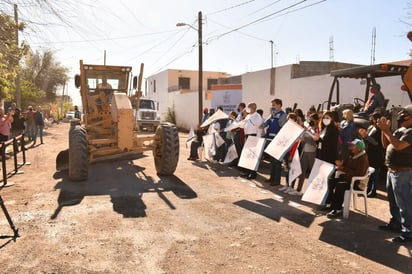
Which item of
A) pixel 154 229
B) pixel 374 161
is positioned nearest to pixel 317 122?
pixel 374 161

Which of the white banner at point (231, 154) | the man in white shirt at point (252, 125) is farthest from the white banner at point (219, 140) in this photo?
the man in white shirt at point (252, 125)

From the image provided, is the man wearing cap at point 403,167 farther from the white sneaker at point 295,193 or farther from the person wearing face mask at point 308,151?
the white sneaker at point 295,193

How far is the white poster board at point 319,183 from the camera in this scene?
580 centimetres

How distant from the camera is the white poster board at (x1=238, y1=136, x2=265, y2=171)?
8188mm

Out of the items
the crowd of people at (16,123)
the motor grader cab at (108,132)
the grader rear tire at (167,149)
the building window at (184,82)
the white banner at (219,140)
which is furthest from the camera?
the building window at (184,82)

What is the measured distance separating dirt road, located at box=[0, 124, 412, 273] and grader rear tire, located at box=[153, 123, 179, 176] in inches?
27.9

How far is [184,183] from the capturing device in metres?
8.16

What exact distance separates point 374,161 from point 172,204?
414cm

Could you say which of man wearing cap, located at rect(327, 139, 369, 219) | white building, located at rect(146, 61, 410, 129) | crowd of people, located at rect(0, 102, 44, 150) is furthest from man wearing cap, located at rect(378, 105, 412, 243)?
crowd of people, located at rect(0, 102, 44, 150)

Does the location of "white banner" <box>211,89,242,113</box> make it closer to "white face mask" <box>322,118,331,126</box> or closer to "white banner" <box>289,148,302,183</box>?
"white banner" <box>289,148,302,183</box>

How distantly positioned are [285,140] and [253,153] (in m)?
1.47

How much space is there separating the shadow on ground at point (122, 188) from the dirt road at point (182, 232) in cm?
2

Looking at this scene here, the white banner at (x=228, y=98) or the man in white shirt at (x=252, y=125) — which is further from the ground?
the white banner at (x=228, y=98)

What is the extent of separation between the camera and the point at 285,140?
7.04 m
